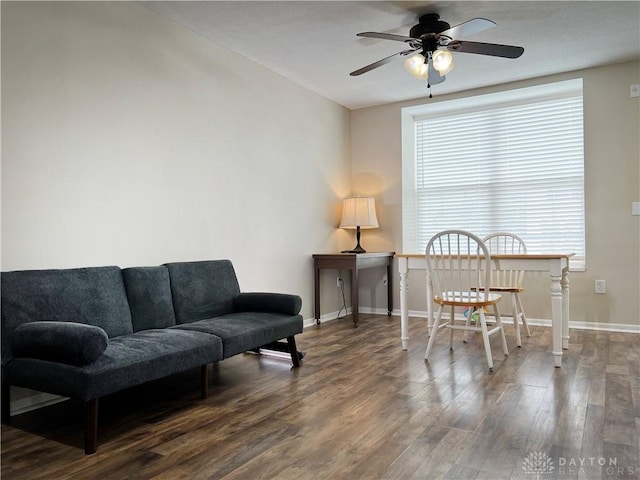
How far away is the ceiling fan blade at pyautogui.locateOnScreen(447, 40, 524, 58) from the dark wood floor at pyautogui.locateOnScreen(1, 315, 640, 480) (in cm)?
204

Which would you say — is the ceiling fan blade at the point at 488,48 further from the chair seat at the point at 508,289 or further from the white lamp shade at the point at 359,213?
the white lamp shade at the point at 359,213

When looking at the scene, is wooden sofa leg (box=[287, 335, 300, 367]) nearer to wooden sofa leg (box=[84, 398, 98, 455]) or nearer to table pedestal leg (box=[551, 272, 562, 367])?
wooden sofa leg (box=[84, 398, 98, 455])

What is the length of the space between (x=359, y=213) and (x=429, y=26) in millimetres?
2352

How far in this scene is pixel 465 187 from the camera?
529 cm

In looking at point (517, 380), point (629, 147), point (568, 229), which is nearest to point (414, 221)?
point (568, 229)

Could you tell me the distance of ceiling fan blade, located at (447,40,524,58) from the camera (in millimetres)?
2918

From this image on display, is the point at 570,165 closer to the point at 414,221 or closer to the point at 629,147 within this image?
the point at 629,147

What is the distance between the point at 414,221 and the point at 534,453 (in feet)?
12.8

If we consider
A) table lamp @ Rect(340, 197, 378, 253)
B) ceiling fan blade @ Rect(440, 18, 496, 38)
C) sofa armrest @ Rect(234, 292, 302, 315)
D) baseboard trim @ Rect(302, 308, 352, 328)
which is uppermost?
ceiling fan blade @ Rect(440, 18, 496, 38)

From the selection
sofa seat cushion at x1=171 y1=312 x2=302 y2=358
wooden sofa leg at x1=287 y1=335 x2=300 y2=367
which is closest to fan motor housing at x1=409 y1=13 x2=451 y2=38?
sofa seat cushion at x1=171 y1=312 x2=302 y2=358

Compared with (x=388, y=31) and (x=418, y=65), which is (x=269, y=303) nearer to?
(x=418, y=65)

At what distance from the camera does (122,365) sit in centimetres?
201

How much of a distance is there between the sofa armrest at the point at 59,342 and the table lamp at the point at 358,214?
344cm

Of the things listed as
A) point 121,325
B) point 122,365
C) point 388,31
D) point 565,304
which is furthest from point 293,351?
point 388,31
